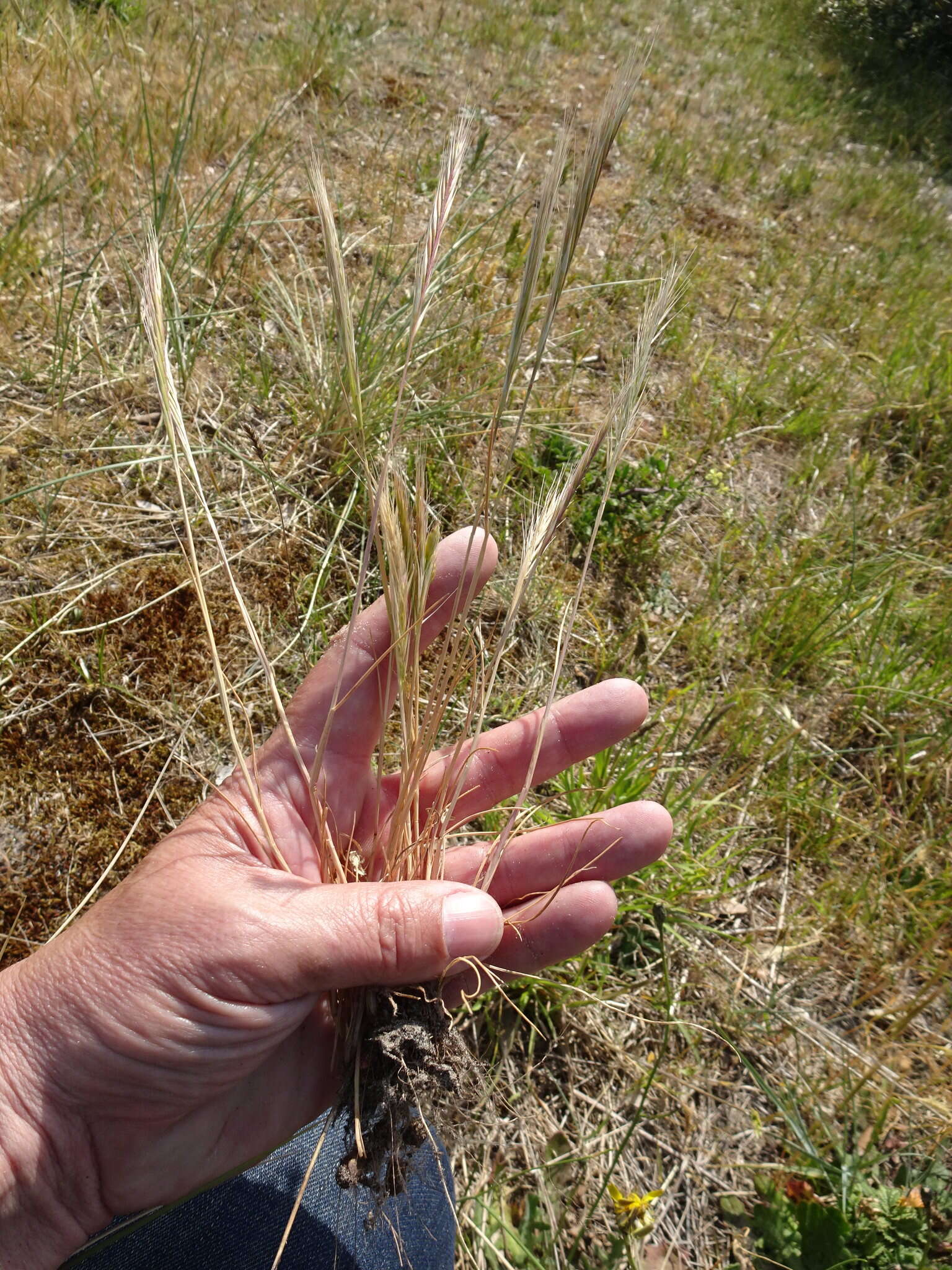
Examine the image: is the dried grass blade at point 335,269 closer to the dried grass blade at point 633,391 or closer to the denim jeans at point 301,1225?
the dried grass blade at point 633,391

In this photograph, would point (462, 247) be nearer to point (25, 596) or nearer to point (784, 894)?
point (25, 596)

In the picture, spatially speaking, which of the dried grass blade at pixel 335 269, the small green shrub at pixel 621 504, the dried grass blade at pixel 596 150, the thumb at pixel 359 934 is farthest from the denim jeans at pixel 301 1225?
the small green shrub at pixel 621 504

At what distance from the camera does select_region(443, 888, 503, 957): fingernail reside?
4.58 feet

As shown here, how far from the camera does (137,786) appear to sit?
200cm

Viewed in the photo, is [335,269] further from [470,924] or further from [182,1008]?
[182,1008]

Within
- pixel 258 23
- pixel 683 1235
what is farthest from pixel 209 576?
pixel 258 23

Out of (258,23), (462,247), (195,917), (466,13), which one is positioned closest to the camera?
(195,917)

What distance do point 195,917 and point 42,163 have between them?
2.85 metres

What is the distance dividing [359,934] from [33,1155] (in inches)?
25.8

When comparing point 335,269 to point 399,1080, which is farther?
point 399,1080

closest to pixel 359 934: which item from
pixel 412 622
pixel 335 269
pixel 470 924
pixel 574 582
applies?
pixel 470 924

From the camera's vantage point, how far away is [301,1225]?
1.68m

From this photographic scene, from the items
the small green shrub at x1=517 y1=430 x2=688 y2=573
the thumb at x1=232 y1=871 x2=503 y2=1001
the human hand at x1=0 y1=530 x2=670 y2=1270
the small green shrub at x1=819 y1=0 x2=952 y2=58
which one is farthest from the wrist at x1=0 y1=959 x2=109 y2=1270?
the small green shrub at x1=819 y1=0 x2=952 y2=58

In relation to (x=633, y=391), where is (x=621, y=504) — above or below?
below
